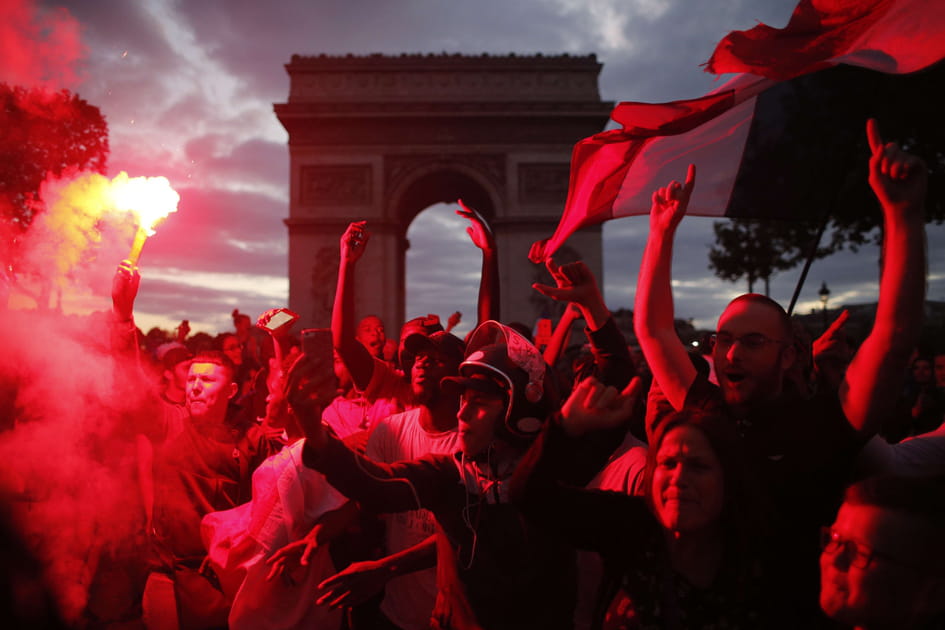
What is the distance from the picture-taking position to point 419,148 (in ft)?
81.2

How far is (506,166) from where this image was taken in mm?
24750

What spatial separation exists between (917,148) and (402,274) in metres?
18.0

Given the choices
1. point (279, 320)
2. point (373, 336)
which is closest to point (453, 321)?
point (373, 336)

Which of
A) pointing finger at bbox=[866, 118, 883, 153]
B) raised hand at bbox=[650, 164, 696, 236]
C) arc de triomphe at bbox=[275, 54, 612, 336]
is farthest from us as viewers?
arc de triomphe at bbox=[275, 54, 612, 336]

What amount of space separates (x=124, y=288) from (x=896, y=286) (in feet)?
9.84

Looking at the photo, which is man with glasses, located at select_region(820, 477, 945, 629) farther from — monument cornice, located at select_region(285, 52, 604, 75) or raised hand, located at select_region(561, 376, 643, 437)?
monument cornice, located at select_region(285, 52, 604, 75)

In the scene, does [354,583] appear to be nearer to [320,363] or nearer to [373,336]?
[320,363]

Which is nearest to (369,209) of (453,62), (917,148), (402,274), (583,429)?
(402,274)

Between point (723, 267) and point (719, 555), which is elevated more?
point (723, 267)

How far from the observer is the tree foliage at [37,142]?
3055 mm

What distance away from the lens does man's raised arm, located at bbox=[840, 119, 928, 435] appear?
1.93m

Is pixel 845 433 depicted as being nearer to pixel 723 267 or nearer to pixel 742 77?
pixel 742 77

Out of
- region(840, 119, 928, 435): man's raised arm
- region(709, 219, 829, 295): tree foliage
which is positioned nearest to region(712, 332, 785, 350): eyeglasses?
region(840, 119, 928, 435): man's raised arm

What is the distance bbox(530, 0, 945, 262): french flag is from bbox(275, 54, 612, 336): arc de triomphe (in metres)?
19.1
